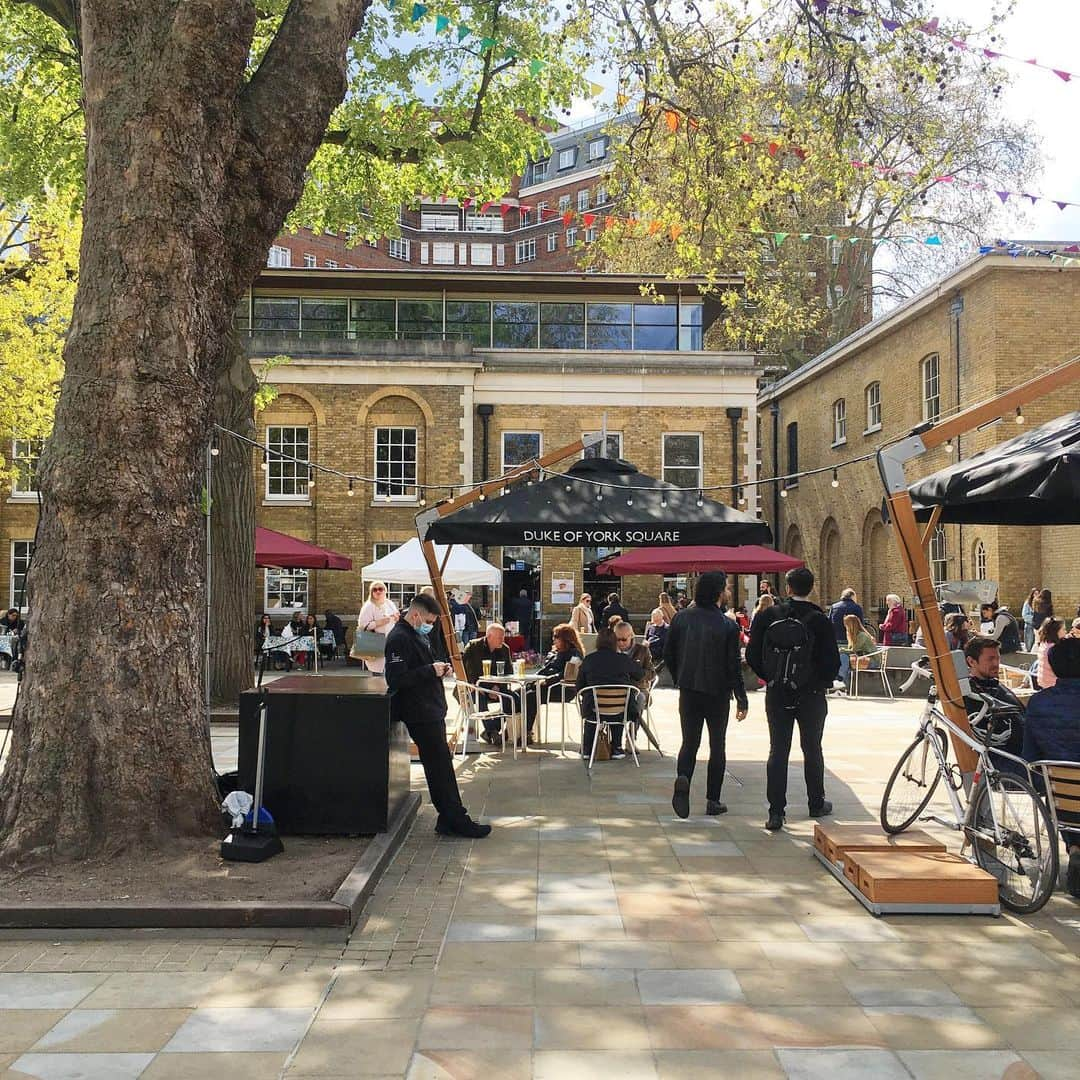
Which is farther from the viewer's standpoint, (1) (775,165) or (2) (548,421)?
(2) (548,421)

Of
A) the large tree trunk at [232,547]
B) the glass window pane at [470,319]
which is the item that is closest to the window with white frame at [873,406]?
the glass window pane at [470,319]

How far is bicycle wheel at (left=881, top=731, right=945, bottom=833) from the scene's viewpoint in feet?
22.2

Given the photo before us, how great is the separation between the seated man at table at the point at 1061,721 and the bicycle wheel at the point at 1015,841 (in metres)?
0.18

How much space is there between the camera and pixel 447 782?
741 cm

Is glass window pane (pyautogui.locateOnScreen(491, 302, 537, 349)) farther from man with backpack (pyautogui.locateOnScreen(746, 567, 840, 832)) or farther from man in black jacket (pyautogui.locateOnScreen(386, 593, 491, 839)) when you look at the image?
man in black jacket (pyautogui.locateOnScreen(386, 593, 491, 839))

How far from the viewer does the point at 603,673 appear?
10250 mm

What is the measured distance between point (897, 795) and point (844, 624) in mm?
11693

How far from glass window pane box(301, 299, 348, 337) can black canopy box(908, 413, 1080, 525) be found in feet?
74.3

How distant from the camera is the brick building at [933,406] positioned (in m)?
20.2

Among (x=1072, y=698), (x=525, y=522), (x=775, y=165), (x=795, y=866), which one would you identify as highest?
(x=775, y=165)

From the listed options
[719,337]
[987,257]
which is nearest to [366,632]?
[987,257]

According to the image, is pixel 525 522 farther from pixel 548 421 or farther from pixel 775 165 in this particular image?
pixel 548 421

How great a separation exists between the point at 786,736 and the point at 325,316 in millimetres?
23238

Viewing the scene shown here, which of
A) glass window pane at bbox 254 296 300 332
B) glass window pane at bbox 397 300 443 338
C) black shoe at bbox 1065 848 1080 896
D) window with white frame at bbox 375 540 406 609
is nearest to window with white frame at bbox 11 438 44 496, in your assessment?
Result: glass window pane at bbox 254 296 300 332
